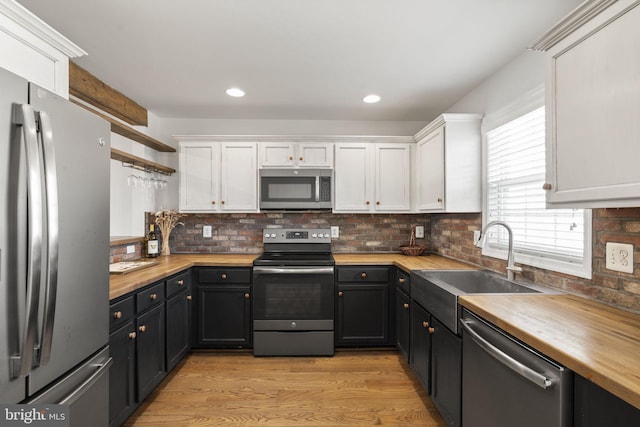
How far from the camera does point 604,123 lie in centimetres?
105

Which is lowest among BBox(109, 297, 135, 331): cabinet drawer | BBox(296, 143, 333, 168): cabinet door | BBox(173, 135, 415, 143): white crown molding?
BBox(109, 297, 135, 331): cabinet drawer

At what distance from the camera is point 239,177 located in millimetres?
3053

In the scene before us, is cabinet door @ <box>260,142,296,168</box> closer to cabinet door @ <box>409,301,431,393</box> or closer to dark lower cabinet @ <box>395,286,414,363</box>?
dark lower cabinet @ <box>395,286,414,363</box>

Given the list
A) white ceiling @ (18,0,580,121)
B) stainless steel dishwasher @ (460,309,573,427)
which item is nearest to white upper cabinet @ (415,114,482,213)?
white ceiling @ (18,0,580,121)

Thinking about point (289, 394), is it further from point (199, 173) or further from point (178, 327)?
point (199, 173)

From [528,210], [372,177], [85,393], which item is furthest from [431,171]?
[85,393]

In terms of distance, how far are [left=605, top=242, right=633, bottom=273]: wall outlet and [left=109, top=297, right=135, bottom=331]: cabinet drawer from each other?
258 cm

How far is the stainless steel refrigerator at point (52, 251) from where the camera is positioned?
880 millimetres

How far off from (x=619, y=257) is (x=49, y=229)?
2319 mm

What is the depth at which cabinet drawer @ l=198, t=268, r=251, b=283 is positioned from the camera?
8.93ft

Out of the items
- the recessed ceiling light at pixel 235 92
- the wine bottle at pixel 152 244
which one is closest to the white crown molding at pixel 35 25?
the recessed ceiling light at pixel 235 92

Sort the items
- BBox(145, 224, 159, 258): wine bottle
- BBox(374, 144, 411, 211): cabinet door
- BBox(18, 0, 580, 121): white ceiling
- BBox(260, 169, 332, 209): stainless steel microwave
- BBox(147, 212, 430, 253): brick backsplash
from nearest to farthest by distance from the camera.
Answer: BBox(18, 0, 580, 121): white ceiling, BBox(145, 224, 159, 258): wine bottle, BBox(260, 169, 332, 209): stainless steel microwave, BBox(374, 144, 411, 211): cabinet door, BBox(147, 212, 430, 253): brick backsplash

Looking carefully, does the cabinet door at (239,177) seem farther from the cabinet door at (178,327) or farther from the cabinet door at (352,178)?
the cabinet door at (178,327)

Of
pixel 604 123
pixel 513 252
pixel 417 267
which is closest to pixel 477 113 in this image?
pixel 513 252
